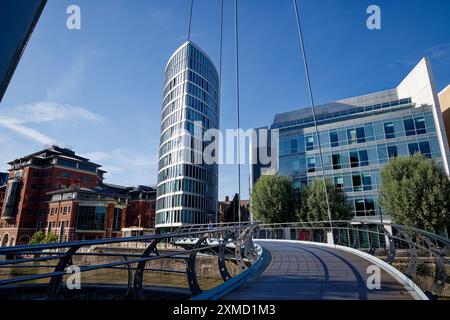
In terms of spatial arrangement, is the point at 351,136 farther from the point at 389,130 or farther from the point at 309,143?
the point at 309,143

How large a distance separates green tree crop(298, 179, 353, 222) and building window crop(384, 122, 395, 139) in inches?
394

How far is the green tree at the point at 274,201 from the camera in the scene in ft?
89.6

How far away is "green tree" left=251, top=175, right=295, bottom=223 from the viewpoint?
2731 centimetres

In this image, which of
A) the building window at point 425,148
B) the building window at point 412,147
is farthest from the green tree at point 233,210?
the building window at point 425,148

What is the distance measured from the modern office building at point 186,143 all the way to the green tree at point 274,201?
70.5 feet

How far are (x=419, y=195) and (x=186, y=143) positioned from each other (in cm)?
3777

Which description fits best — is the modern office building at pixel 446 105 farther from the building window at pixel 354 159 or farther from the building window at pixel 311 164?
the building window at pixel 311 164

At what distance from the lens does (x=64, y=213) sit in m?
47.7

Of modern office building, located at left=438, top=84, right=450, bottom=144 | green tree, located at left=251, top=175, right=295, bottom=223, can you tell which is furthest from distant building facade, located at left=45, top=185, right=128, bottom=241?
modern office building, located at left=438, top=84, right=450, bottom=144

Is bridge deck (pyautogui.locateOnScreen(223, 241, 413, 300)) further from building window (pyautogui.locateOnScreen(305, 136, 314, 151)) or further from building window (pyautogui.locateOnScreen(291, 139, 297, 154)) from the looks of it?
building window (pyautogui.locateOnScreen(291, 139, 297, 154))

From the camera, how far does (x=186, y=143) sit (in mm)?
49812

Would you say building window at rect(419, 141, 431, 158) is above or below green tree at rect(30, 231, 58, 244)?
above

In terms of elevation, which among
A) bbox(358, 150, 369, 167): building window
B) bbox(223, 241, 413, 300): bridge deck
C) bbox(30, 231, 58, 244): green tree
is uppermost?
bbox(358, 150, 369, 167): building window

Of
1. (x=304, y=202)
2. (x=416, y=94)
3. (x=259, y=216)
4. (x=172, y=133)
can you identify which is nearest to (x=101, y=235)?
(x=172, y=133)
